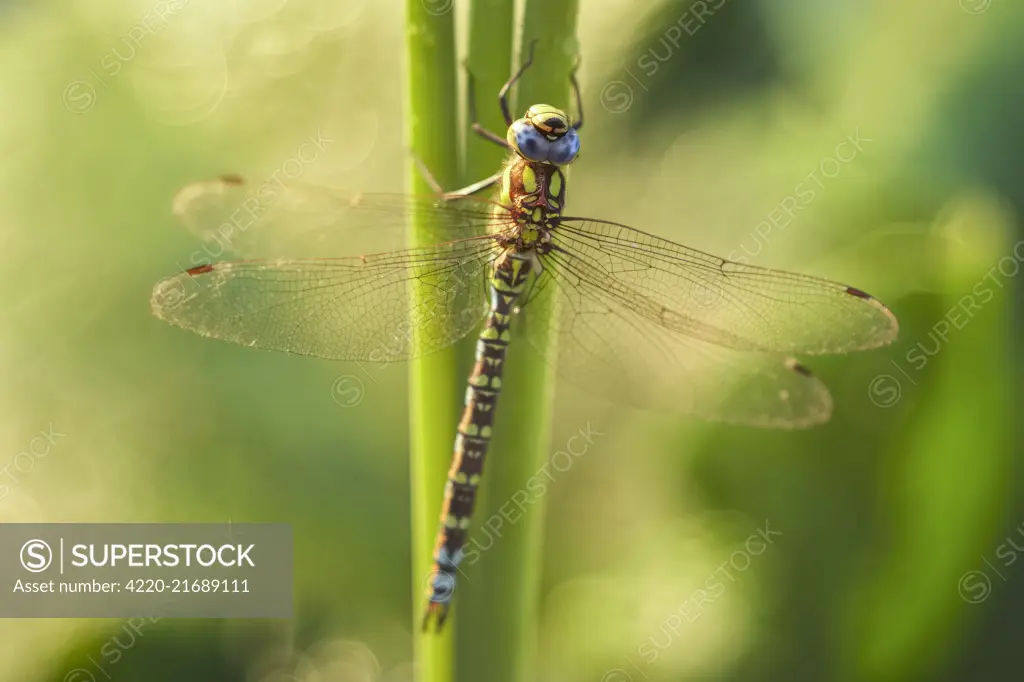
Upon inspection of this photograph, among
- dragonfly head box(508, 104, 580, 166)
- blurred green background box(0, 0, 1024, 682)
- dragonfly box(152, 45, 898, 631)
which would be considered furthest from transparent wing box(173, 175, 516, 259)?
blurred green background box(0, 0, 1024, 682)

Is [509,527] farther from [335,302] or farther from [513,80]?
[513,80]

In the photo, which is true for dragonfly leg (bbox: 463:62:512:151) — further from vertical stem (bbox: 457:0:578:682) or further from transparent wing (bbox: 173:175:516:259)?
transparent wing (bbox: 173:175:516:259)

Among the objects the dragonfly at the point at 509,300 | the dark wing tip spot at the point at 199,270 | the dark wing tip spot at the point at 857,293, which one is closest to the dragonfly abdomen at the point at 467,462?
the dragonfly at the point at 509,300

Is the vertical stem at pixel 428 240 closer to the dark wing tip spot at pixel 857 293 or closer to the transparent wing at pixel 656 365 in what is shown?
the transparent wing at pixel 656 365

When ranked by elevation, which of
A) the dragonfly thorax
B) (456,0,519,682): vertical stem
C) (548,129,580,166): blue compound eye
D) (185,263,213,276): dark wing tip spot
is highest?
the dragonfly thorax

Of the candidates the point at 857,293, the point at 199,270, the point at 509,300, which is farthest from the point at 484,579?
the point at 857,293

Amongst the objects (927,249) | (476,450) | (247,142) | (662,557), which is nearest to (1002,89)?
(927,249)

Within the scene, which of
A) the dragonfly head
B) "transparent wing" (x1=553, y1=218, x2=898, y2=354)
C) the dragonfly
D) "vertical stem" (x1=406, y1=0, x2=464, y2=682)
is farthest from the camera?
"transparent wing" (x1=553, y1=218, x2=898, y2=354)

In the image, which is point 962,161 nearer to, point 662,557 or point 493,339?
point 662,557
